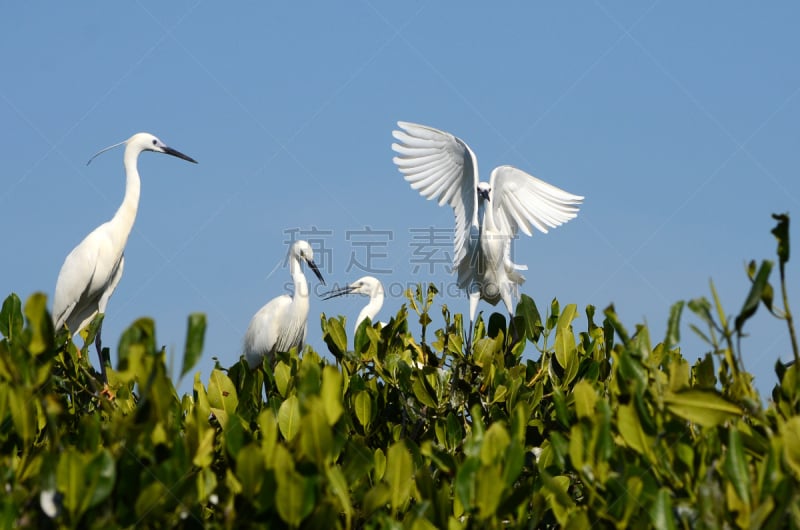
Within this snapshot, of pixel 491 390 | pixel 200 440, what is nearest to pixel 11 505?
pixel 200 440

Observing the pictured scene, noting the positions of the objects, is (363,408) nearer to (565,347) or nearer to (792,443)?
(565,347)

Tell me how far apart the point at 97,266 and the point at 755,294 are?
20.2 ft

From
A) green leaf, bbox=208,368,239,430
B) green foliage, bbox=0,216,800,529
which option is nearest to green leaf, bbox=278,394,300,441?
green foliage, bbox=0,216,800,529

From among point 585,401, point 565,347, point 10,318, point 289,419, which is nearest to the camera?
point 585,401

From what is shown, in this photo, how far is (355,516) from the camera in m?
2.78

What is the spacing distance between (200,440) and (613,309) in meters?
1.01

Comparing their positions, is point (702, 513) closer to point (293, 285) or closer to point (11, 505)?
point (11, 505)

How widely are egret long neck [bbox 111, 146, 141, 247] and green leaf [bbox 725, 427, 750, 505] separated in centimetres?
627

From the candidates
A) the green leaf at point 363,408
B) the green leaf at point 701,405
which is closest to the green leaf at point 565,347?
the green leaf at point 363,408

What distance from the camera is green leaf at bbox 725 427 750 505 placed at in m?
1.89

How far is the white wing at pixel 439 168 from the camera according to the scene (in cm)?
761

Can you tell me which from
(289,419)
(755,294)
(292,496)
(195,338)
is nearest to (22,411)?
(195,338)

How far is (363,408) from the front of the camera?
143 inches

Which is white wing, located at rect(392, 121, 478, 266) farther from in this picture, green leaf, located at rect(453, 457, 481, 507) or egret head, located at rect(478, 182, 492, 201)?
green leaf, located at rect(453, 457, 481, 507)
